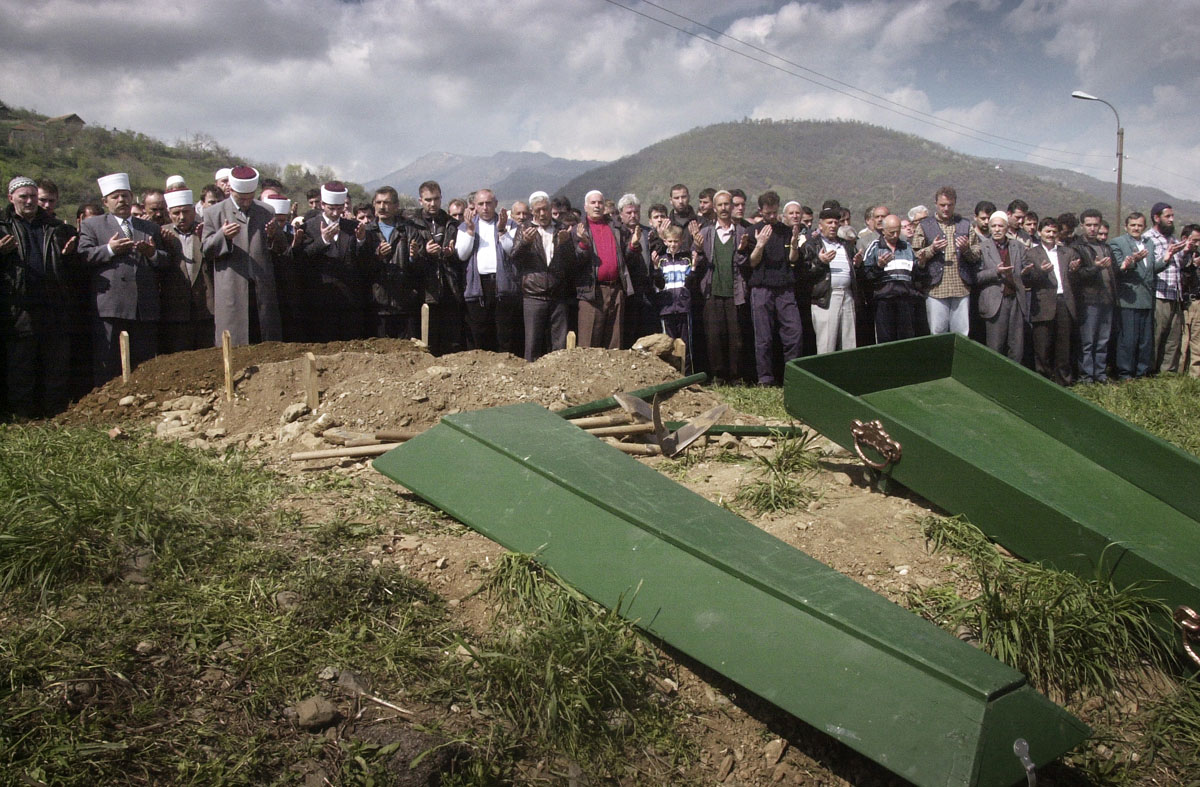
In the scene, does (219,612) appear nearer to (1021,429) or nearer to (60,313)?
(1021,429)

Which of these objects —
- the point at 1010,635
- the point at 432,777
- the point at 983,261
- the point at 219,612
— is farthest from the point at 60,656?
the point at 983,261

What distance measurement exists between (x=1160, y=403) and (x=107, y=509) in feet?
26.4

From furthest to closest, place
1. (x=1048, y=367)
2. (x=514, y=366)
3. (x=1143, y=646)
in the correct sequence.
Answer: (x=1048, y=367) < (x=514, y=366) < (x=1143, y=646)

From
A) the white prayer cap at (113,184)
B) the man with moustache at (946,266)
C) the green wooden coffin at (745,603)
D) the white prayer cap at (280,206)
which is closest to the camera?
the green wooden coffin at (745,603)

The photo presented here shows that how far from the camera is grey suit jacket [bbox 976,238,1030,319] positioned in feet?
28.4

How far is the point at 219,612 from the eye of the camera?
302 cm

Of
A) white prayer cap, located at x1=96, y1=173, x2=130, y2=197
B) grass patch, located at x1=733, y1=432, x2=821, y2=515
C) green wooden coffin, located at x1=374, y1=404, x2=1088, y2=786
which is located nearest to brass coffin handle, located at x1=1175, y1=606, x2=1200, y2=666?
green wooden coffin, located at x1=374, y1=404, x2=1088, y2=786

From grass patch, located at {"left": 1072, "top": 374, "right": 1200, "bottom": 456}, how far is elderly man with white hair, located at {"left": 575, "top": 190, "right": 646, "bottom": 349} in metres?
4.28

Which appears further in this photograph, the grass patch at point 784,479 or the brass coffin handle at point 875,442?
the grass patch at point 784,479

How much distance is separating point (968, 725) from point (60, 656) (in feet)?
8.68

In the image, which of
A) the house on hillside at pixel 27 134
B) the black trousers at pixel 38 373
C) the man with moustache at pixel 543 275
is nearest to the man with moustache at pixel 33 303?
the black trousers at pixel 38 373

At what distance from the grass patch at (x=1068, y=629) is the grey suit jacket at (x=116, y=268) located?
6.45 m

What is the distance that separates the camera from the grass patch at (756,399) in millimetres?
6548

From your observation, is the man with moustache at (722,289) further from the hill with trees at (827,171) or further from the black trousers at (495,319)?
the hill with trees at (827,171)
